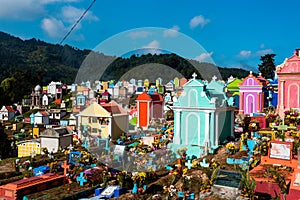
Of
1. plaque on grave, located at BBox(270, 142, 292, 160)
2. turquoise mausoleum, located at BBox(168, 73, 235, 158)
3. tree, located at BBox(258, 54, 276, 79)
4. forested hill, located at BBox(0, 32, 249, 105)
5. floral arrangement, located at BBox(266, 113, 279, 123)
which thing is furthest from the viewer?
tree, located at BBox(258, 54, 276, 79)

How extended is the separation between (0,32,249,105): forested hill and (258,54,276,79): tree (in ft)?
24.2

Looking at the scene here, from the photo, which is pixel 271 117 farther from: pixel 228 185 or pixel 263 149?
pixel 228 185

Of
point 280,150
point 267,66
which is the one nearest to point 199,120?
point 280,150

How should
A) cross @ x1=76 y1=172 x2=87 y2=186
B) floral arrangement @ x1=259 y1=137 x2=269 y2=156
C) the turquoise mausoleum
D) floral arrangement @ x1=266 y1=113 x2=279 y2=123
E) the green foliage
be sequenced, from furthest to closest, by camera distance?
floral arrangement @ x1=266 y1=113 x2=279 y2=123 → the turquoise mausoleum → cross @ x1=76 y1=172 x2=87 y2=186 → floral arrangement @ x1=259 y1=137 x2=269 y2=156 → the green foliage

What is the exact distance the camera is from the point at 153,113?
2361cm

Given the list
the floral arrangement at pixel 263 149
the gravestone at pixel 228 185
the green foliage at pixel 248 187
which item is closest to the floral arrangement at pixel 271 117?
the floral arrangement at pixel 263 149

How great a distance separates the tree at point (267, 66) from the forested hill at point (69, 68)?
7390mm

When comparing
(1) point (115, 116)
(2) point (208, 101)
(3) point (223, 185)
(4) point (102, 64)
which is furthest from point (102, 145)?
(3) point (223, 185)

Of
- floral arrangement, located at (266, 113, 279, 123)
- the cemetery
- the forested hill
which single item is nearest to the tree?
the forested hill

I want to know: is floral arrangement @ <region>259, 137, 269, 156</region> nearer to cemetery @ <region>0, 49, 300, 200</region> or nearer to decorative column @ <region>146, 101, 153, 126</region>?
cemetery @ <region>0, 49, 300, 200</region>

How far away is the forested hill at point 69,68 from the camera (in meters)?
17.5

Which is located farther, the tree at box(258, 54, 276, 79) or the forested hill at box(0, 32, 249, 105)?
the tree at box(258, 54, 276, 79)

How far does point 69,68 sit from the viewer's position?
139 metres

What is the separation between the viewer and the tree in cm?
4581
